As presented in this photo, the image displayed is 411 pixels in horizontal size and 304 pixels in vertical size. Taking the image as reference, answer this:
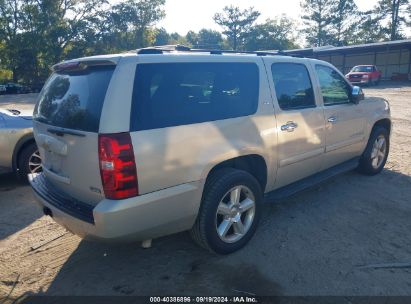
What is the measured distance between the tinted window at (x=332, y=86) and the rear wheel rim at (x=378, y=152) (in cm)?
120

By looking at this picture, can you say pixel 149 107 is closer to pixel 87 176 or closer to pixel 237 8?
pixel 87 176

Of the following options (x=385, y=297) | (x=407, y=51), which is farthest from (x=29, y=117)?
(x=407, y=51)

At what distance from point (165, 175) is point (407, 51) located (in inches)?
1516

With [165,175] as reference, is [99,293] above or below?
below

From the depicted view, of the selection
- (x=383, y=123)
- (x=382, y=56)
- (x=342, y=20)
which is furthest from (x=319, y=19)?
(x=383, y=123)

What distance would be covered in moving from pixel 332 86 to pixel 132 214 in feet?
10.9

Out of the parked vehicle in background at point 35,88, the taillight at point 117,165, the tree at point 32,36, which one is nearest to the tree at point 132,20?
the tree at point 32,36

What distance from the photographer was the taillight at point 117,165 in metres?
2.51

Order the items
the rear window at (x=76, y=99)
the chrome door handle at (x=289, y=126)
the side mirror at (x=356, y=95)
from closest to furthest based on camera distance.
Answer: the rear window at (x=76, y=99), the chrome door handle at (x=289, y=126), the side mirror at (x=356, y=95)

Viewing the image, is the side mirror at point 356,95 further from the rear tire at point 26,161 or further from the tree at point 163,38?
the tree at point 163,38

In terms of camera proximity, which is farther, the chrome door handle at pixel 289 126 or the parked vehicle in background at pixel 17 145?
the parked vehicle in background at pixel 17 145

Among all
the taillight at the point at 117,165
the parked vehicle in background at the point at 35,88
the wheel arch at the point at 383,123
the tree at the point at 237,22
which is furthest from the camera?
the tree at the point at 237,22

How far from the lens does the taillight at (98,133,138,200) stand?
251 centimetres

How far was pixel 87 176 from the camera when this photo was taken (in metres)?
2.70
